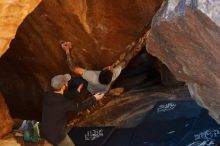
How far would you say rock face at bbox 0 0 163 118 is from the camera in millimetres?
5887

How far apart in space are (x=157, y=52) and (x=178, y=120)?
210cm

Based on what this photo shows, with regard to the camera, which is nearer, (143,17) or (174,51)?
(174,51)

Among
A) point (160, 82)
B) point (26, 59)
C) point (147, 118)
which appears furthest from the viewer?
point (160, 82)

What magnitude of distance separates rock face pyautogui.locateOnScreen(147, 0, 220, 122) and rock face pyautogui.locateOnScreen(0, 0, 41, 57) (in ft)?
3.70

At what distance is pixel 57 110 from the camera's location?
5.11m

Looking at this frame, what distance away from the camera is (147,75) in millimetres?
7430

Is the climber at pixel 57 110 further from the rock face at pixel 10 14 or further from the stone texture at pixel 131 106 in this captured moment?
the stone texture at pixel 131 106

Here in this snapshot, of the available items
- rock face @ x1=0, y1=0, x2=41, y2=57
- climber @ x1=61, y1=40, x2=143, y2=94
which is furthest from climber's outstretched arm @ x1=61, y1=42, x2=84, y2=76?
rock face @ x1=0, y1=0, x2=41, y2=57

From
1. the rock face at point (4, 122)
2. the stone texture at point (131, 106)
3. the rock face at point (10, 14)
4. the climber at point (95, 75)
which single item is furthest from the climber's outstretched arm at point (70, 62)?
the rock face at point (10, 14)

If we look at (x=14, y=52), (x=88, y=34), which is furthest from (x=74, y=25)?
(x=14, y=52)

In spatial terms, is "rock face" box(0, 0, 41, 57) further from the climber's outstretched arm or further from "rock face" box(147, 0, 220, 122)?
the climber's outstretched arm

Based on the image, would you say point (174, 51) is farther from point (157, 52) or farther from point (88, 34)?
point (88, 34)

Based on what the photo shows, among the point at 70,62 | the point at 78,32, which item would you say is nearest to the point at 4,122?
the point at 70,62

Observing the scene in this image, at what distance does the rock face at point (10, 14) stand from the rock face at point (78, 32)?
50.9 inches
